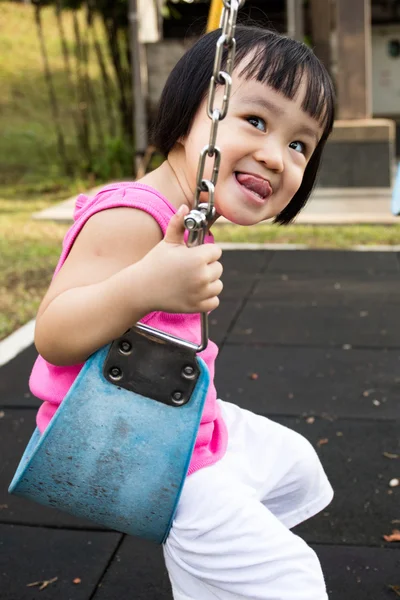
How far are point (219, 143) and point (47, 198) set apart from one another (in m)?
8.13

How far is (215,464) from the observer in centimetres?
159

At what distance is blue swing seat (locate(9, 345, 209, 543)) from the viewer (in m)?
1.36

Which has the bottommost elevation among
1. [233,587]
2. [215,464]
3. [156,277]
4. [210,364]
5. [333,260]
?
[333,260]

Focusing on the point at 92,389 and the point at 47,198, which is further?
the point at 47,198

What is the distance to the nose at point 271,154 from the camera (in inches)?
57.1

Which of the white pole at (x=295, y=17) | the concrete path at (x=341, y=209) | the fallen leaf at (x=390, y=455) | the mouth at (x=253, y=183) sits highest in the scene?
the mouth at (x=253, y=183)

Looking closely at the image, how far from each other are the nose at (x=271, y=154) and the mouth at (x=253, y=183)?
0.03 metres

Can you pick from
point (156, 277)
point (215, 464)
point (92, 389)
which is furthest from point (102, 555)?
point (156, 277)

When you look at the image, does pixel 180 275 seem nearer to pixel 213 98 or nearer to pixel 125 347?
pixel 125 347

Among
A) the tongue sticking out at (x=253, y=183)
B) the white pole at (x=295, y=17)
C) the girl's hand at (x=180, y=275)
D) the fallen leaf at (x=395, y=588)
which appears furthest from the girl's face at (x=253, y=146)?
the white pole at (x=295, y=17)

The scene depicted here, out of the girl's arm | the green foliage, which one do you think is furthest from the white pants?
the green foliage

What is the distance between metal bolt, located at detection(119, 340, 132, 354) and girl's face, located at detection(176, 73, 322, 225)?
29 cm

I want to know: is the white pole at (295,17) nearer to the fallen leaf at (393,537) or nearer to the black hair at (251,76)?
the fallen leaf at (393,537)

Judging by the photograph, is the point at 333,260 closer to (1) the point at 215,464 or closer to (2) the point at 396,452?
(2) the point at 396,452
